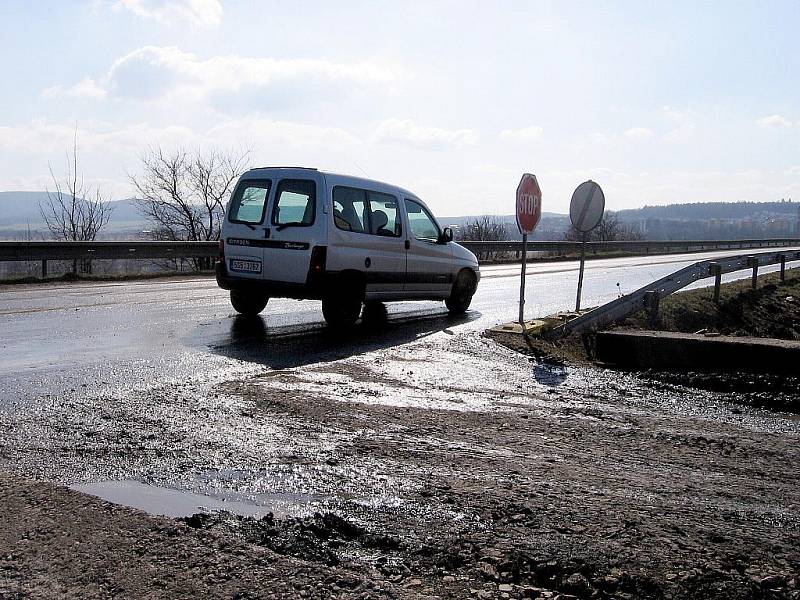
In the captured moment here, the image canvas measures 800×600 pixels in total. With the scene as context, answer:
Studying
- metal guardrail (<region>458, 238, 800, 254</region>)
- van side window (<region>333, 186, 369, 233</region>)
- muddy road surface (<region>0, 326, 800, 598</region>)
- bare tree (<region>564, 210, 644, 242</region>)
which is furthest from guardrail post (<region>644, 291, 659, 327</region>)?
bare tree (<region>564, 210, 644, 242</region>)

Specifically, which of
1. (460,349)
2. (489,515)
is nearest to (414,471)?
(489,515)

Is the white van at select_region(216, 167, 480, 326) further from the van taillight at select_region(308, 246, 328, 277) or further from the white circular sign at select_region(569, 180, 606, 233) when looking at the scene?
the white circular sign at select_region(569, 180, 606, 233)

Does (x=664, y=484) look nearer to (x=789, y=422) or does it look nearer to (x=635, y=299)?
(x=789, y=422)

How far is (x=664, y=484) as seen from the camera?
414 cm

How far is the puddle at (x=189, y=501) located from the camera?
3.67 meters

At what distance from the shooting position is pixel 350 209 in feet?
35.1

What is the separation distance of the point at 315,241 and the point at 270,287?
0.92m

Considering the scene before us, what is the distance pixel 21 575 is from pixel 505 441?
2.92 metres

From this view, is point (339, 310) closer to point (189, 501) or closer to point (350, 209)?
point (350, 209)

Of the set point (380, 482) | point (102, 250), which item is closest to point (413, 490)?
point (380, 482)

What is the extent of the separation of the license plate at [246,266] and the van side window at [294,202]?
2.02 ft

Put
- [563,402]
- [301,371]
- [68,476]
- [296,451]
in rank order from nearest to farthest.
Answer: [68,476] → [296,451] → [563,402] → [301,371]

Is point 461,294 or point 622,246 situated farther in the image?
point 622,246

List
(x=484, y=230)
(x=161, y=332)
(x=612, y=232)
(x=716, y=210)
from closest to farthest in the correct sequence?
(x=161, y=332) < (x=484, y=230) < (x=612, y=232) < (x=716, y=210)
